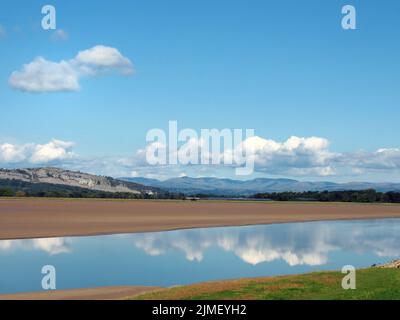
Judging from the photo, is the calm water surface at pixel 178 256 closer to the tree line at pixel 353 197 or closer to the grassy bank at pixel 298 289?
the grassy bank at pixel 298 289

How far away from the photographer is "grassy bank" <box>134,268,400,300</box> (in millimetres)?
22078

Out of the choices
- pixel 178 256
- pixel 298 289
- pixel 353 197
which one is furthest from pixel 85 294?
pixel 353 197

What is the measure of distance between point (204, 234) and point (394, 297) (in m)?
40.0

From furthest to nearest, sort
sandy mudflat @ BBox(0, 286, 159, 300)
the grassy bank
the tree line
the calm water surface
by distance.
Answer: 1. the tree line
2. the calm water surface
3. sandy mudflat @ BBox(0, 286, 159, 300)
4. the grassy bank

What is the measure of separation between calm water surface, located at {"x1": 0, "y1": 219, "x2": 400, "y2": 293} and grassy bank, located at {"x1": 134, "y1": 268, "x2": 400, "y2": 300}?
20.1ft

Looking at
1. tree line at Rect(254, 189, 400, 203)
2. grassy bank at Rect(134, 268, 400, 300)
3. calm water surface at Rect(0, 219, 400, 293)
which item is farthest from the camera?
tree line at Rect(254, 189, 400, 203)

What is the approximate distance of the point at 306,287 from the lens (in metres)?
24.4

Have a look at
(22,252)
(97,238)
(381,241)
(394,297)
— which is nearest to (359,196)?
(381,241)

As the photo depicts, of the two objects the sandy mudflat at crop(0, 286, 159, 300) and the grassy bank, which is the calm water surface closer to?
the sandy mudflat at crop(0, 286, 159, 300)

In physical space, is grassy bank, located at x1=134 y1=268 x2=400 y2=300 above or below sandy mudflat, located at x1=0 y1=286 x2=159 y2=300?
above

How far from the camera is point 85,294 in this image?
2683 cm

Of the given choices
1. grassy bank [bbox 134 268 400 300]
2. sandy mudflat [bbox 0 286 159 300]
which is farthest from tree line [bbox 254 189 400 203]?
sandy mudflat [bbox 0 286 159 300]

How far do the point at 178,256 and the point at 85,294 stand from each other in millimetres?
15743

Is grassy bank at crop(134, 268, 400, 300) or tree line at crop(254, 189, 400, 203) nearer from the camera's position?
grassy bank at crop(134, 268, 400, 300)
